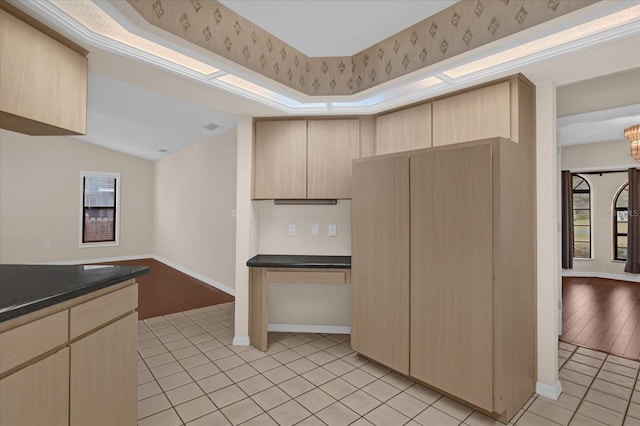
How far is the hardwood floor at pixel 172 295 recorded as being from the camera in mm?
4525

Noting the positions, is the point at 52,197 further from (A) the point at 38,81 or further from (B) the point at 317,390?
(B) the point at 317,390

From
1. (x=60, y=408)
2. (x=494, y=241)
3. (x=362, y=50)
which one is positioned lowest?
(x=60, y=408)

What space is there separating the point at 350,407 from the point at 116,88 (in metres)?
4.46

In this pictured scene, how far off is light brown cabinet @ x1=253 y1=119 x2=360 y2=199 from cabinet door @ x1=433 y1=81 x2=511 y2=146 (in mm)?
868

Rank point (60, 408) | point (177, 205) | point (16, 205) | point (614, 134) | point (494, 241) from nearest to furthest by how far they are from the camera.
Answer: point (60, 408) < point (494, 241) < point (614, 134) < point (16, 205) < point (177, 205)

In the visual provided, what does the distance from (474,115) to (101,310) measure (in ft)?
9.16

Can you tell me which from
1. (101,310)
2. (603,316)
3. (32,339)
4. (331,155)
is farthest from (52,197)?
(603,316)

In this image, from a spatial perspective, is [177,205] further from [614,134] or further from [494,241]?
[614,134]

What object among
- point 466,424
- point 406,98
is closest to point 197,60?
point 406,98

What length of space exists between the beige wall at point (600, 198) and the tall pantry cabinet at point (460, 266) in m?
5.95

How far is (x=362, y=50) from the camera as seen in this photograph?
278 cm

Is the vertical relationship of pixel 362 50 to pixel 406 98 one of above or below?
above

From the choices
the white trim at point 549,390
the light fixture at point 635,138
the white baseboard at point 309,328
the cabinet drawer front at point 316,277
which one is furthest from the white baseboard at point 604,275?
the cabinet drawer front at point 316,277

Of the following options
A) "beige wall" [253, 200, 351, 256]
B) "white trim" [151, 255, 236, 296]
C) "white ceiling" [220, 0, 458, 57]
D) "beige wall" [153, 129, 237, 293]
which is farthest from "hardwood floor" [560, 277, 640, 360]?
"beige wall" [153, 129, 237, 293]
